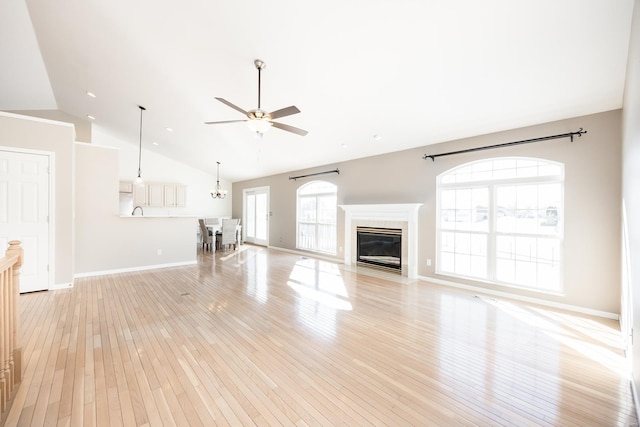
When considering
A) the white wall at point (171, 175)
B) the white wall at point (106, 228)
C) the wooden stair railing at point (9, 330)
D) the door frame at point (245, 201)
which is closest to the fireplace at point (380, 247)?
the door frame at point (245, 201)

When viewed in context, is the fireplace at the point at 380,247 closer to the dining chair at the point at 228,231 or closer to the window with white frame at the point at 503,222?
the window with white frame at the point at 503,222

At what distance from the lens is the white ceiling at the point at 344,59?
2379mm

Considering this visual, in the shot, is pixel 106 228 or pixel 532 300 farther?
pixel 106 228

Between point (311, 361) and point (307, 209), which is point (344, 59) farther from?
point (307, 209)

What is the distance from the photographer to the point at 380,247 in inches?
228

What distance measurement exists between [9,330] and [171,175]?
832 cm

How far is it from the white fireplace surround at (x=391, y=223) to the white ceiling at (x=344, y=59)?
1329mm

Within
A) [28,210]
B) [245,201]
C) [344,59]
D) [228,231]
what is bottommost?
[228,231]

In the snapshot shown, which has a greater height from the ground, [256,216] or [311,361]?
[256,216]

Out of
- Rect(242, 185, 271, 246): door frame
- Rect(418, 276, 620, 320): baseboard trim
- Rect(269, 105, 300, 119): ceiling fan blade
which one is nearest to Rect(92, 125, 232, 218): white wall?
Rect(242, 185, 271, 246): door frame

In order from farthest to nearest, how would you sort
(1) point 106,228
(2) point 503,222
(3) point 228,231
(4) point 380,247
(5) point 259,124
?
(3) point 228,231 < (4) point 380,247 < (1) point 106,228 < (2) point 503,222 < (5) point 259,124

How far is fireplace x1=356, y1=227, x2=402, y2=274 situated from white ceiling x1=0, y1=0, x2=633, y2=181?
1879 millimetres

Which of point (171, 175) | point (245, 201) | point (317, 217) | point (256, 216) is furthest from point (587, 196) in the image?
point (171, 175)

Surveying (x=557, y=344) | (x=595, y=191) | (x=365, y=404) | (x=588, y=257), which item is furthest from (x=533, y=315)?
(x=365, y=404)
